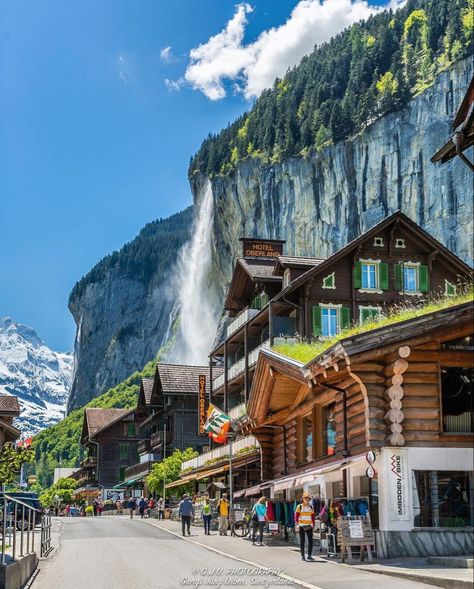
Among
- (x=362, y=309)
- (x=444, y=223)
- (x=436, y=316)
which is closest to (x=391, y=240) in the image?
(x=362, y=309)

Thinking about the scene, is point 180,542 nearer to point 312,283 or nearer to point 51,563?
point 51,563

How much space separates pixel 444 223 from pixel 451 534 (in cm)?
7981

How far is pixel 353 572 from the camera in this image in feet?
54.4

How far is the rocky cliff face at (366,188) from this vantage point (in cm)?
9662

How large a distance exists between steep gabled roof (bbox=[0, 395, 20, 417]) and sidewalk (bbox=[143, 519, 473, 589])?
3224cm

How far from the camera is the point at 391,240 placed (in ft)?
150

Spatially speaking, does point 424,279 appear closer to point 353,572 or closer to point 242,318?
point 242,318

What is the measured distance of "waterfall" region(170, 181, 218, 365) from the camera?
146 meters

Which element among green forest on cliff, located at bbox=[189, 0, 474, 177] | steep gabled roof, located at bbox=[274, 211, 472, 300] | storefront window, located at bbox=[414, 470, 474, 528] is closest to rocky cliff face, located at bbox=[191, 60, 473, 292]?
green forest on cliff, located at bbox=[189, 0, 474, 177]

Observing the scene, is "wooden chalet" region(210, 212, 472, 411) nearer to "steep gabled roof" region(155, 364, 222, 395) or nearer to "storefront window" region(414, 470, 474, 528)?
"steep gabled roof" region(155, 364, 222, 395)

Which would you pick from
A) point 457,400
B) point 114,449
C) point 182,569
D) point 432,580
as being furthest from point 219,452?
point 114,449

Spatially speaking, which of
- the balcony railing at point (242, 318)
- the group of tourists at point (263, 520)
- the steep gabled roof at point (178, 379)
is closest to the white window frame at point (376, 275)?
the balcony railing at point (242, 318)

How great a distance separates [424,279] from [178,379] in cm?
2910

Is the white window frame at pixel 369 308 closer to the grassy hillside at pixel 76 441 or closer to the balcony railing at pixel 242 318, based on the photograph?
the balcony railing at pixel 242 318
